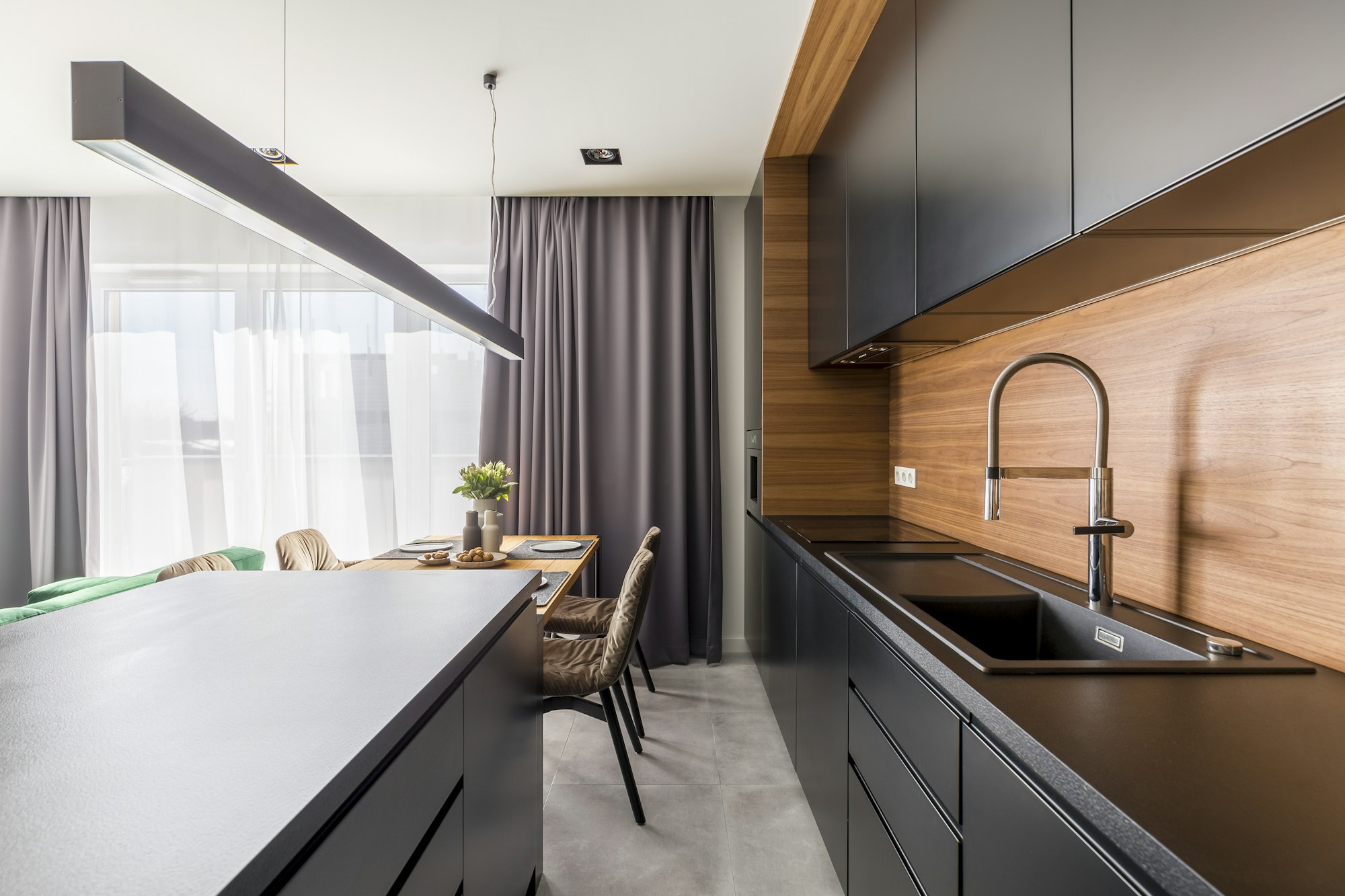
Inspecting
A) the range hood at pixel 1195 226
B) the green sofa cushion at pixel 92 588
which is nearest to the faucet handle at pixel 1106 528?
the range hood at pixel 1195 226

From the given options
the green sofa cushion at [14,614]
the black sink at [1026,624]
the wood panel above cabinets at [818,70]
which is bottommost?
the green sofa cushion at [14,614]

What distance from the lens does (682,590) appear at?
3.54m

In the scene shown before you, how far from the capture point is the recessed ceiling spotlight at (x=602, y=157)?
306 centimetres

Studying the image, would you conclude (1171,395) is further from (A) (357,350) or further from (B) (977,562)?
(A) (357,350)

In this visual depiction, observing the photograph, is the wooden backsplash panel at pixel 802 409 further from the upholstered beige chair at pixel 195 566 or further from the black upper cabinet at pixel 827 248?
the upholstered beige chair at pixel 195 566

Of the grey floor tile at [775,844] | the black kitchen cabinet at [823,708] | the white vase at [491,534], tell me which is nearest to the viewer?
the black kitchen cabinet at [823,708]

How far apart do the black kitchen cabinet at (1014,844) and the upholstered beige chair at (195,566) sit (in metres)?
2.04

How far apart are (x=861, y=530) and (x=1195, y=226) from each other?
161 centimetres

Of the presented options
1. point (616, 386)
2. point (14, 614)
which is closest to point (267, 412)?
point (14, 614)

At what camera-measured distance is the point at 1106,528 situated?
122 centimetres

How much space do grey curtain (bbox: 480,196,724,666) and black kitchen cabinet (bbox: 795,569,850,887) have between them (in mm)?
1520

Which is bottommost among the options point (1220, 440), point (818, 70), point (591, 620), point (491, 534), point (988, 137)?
point (591, 620)

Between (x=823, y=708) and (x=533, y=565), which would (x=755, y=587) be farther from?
(x=823, y=708)

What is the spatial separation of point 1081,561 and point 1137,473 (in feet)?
0.92
